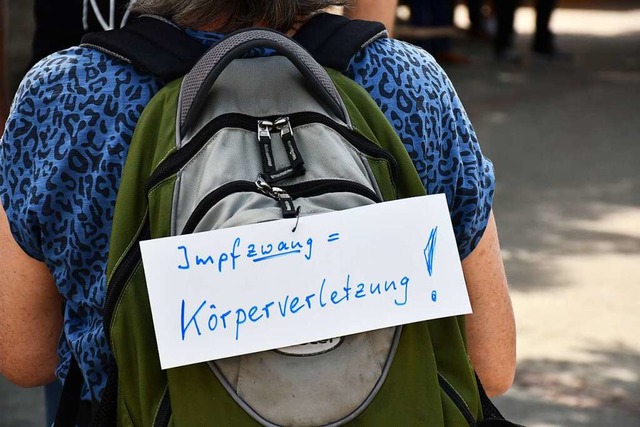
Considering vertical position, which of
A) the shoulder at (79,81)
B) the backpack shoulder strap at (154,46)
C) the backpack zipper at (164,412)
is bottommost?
the backpack zipper at (164,412)

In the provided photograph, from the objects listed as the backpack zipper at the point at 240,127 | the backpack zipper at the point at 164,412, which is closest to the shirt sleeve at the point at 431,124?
the backpack zipper at the point at 240,127

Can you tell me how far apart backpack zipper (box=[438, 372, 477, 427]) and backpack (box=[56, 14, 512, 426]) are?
12 mm

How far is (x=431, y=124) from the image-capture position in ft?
5.69

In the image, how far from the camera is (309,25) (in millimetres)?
1757

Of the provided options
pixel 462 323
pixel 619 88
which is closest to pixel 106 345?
pixel 462 323

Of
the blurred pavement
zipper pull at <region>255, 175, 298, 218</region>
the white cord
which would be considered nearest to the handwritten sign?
zipper pull at <region>255, 175, 298, 218</region>

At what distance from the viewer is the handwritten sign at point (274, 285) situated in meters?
1.50

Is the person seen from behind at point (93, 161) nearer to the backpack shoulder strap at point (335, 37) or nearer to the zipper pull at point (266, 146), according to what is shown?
the backpack shoulder strap at point (335, 37)

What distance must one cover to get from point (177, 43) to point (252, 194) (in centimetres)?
30

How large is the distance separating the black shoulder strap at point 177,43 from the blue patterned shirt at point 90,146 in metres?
0.02

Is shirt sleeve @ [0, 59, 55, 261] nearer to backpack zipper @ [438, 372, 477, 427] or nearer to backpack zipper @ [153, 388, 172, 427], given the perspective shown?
backpack zipper @ [153, 388, 172, 427]

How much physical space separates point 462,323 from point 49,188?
2.14 ft

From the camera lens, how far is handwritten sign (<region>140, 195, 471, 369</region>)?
4.93 feet

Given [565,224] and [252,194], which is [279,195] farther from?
[565,224]
